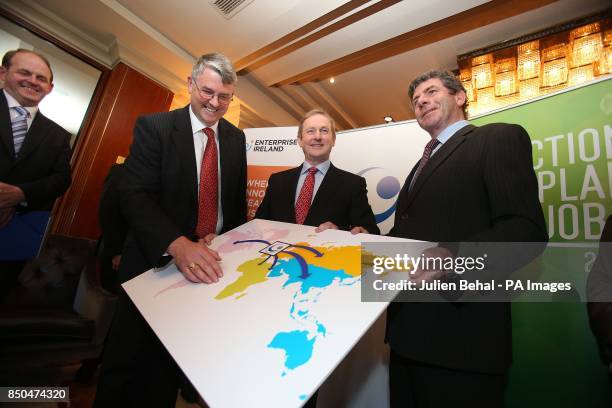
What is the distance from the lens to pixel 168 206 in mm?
1267

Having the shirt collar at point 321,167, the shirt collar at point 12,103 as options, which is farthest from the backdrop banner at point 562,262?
the shirt collar at point 12,103

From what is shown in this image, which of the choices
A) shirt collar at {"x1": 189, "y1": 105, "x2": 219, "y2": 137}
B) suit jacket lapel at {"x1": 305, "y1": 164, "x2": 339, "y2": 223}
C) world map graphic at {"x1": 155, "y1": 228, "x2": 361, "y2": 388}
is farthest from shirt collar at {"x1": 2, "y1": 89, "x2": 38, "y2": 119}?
suit jacket lapel at {"x1": 305, "y1": 164, "x2": 339, "y2": 223}

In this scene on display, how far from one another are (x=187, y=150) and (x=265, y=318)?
0.96 metres

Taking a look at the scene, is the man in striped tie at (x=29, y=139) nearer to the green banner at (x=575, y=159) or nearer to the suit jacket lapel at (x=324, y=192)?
the suit jacket lapel at (x=324, y=192)

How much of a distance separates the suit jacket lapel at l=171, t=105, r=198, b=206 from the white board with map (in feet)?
1.40

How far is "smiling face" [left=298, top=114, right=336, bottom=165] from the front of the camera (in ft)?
6.16

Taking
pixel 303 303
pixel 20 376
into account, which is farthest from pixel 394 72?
pixel 20 376

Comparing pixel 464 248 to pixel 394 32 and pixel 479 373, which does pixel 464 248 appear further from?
pixel 394 32

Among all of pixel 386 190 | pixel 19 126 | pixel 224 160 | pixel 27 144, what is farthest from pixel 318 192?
pixel 19 126

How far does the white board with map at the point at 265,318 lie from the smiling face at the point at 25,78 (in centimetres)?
203

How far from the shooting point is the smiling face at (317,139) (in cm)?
188

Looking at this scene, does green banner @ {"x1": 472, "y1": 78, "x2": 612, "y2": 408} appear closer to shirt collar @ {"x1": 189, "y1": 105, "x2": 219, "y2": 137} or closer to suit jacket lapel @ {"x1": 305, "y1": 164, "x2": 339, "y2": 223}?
suit jacket lapel @ {"x1": 305, "y1": 164, "x2": 339, "y2": 223}

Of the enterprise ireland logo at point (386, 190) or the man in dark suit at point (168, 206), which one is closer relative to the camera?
the man in dark suit at point (168, 206)

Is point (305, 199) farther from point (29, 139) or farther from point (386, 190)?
point (29, 139)
